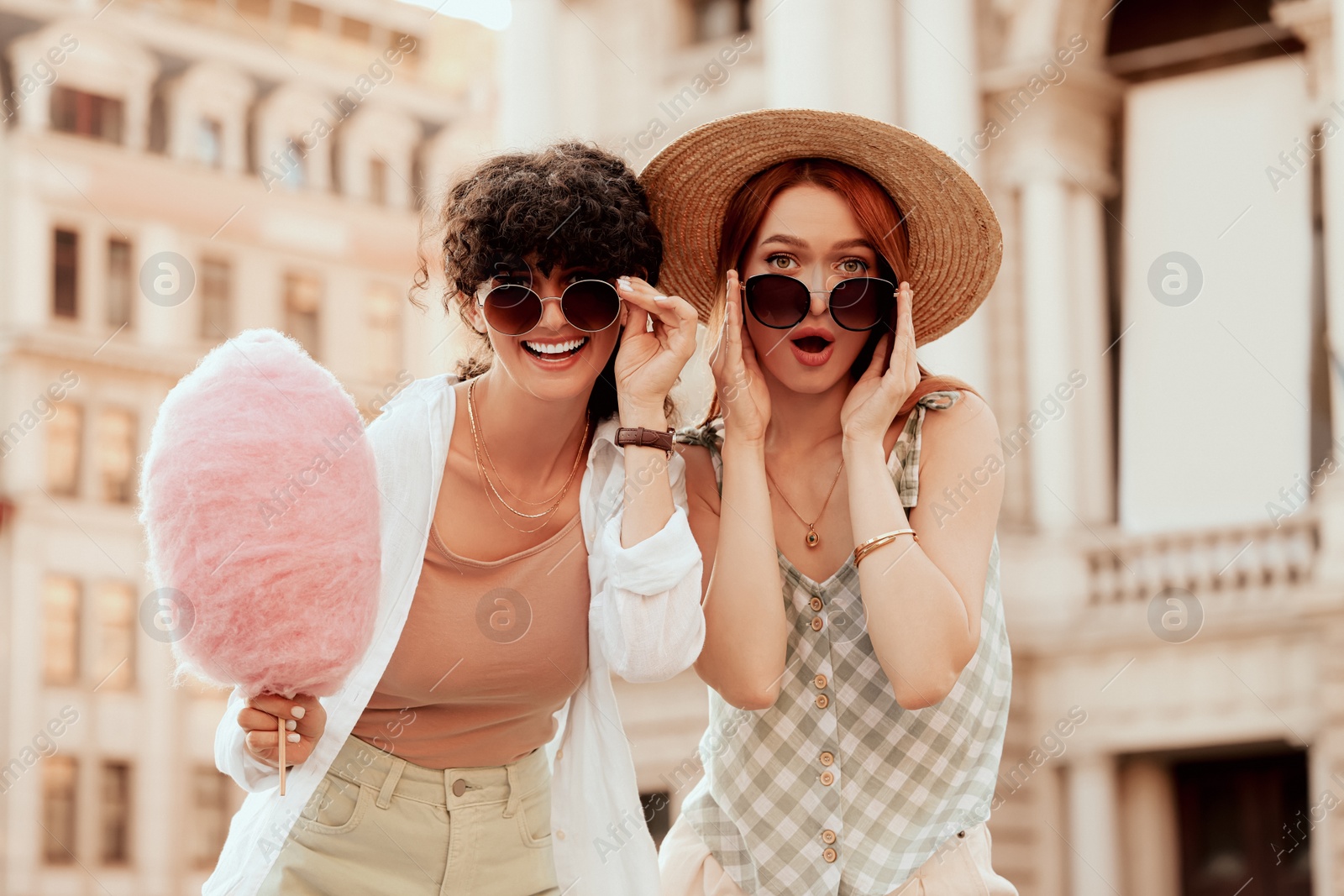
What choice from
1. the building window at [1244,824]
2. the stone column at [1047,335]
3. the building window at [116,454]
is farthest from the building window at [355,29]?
the building window at [1244,824]

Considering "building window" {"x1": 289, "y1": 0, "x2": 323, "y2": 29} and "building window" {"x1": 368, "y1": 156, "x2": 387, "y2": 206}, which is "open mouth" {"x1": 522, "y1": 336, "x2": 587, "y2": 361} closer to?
"building window" {"x1": 368, "y1": 156, "x2": 387, "y2": 206}

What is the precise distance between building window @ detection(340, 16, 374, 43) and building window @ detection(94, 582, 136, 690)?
9.29 metres

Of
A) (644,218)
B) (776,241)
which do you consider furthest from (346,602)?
(776,241)

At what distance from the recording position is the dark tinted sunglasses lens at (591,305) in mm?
2541

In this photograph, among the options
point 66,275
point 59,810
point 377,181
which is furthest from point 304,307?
point 59,810

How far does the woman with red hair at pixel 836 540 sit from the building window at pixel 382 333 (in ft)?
70.7

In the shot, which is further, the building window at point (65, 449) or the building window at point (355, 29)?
the building window at point (355, 29)

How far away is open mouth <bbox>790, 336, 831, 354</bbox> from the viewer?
2777 millimetres

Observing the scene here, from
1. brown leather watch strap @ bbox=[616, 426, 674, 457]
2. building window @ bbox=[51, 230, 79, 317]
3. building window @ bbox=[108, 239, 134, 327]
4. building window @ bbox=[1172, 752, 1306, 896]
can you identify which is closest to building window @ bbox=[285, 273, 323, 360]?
building window @ bbox=[108, 239, 134, 327]

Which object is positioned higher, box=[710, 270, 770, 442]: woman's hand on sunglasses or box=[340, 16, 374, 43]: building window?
box=[340, 16, 374, 43]: building window

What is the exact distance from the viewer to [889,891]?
2.61 metres

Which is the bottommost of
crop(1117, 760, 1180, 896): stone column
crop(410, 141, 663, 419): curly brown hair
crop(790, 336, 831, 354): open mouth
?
crop(1117, 760, 1180, 896): stone column

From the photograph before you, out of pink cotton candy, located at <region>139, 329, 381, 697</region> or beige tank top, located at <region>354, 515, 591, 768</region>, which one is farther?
beige tank top, located at <region>354, 515, 591, 768</region>

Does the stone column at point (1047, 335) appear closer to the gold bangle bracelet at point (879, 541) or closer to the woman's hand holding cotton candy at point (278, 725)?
the gold bangle bracelet at point (879, 541)
